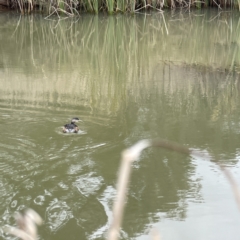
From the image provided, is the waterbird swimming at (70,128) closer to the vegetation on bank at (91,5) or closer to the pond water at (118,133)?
the pond water at (118,133)

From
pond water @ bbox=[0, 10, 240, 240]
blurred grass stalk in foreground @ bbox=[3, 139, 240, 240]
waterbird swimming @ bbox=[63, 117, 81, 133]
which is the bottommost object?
pond water @ bbox=[0, 10, 240, 240]

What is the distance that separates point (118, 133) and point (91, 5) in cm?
996

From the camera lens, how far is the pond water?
305cm

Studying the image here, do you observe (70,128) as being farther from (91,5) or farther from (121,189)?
(91,5)

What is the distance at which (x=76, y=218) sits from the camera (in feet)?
9.91

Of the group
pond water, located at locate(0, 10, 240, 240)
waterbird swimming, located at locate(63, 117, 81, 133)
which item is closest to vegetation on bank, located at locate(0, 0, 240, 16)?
pond water, located at locate(0, 10, 240, 240)

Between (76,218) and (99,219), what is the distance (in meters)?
0.15

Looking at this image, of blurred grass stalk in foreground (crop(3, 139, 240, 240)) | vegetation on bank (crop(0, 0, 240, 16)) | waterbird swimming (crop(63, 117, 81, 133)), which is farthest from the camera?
vegetation on bank (crop(0, 0, 240, 16))

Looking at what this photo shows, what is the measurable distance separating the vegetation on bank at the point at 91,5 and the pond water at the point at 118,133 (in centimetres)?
427

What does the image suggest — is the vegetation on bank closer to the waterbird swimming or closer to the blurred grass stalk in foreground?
the waterbird swimming

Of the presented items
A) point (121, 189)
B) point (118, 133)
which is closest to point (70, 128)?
point (118, 133)

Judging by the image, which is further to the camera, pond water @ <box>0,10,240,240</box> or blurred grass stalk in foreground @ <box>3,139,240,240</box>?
pond water @ <box>0,10,240,240</box>

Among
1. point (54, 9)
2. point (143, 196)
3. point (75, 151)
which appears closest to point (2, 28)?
point (54, 9)

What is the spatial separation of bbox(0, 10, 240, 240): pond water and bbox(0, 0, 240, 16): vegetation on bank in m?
4.27
